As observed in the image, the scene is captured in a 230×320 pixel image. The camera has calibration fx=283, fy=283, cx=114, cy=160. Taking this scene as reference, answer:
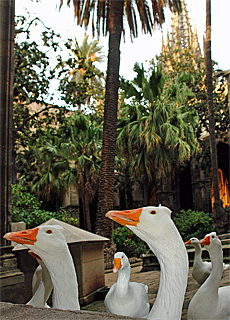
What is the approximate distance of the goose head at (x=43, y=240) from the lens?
169 cm

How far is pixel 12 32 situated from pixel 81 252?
3751 millimetres

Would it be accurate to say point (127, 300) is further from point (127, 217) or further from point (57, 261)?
point (127, 217)

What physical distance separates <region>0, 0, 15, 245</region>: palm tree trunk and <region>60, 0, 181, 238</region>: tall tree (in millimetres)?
4955

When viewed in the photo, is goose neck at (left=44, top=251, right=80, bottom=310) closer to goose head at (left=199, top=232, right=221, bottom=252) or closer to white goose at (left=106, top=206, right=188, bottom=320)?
white goose at (left=106, top=206, right=188, bottom=320)

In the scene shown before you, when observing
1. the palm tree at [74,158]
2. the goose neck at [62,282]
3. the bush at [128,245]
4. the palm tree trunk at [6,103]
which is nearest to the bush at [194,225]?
the bush at [128,245]

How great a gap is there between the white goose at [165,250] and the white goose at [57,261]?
55cm

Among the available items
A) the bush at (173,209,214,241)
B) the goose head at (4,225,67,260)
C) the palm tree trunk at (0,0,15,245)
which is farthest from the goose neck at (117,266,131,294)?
the bush at (173,209,214,241)

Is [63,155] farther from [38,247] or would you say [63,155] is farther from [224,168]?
[38,247]

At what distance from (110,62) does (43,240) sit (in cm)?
890

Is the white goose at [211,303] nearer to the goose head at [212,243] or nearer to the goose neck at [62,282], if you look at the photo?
the goose head at [212,243]

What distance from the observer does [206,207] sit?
62.7 feet

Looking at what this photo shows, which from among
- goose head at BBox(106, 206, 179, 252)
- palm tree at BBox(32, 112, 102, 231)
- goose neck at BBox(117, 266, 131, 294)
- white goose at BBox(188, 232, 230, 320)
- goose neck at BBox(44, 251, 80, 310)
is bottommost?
white goose at BBox(188, 232, 230, 320)

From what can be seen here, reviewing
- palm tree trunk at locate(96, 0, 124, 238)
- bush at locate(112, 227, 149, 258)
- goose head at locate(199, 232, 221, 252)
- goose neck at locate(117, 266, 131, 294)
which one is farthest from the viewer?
bush at locate(112, 227, 149, 258)

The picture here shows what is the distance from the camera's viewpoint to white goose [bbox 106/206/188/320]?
1395 millimetres
